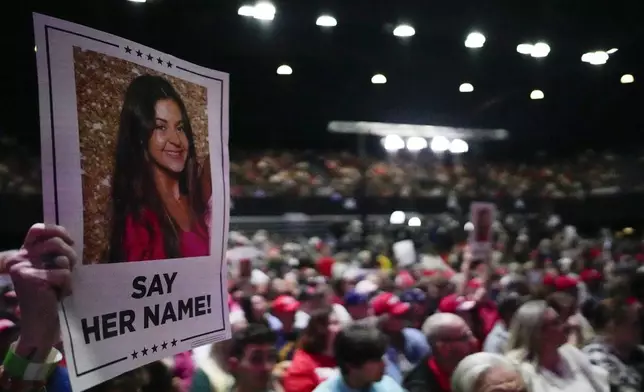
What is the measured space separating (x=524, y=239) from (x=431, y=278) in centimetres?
409

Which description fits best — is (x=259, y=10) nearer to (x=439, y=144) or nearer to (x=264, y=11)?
(x=264, y=11)

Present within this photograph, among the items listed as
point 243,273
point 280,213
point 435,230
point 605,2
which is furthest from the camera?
point 280,213

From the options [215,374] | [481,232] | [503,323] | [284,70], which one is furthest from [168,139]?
[284,70]

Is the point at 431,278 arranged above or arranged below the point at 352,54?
below

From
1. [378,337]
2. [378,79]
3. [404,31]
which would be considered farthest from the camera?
[378,79]

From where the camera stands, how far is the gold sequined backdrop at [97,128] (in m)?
0.99

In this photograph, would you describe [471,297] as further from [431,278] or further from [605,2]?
[605,2]

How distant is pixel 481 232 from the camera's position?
506 cm

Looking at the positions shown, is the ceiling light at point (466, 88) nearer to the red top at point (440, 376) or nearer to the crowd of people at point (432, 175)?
the crowd of people at point (432, 175)

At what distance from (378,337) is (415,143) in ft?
35.4

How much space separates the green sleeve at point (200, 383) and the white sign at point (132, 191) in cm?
123

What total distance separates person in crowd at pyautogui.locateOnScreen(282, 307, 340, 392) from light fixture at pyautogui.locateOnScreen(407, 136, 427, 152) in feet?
32.8

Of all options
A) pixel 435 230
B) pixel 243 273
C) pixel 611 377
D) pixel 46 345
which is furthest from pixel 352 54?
pixel 46 345

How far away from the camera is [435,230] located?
1032 cm
